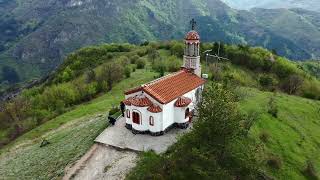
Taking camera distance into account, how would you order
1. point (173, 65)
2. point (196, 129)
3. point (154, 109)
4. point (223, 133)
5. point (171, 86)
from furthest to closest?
point (173, 65)
point (171, 86)
point (154, 109)
point (196, 129)
point (223, 133)

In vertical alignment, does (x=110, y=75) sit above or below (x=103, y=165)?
below

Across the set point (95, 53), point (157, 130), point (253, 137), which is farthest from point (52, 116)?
point (95, 53)

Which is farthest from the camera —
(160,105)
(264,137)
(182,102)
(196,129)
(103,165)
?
(264,137)

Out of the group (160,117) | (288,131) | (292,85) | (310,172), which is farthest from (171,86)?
(292,85)

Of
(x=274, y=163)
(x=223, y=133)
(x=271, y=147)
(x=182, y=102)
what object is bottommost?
(x=271, y=147)

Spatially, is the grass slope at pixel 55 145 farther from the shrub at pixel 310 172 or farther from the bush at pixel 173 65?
the shrub at pixel 310 172

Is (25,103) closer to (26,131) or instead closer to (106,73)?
(26,131)

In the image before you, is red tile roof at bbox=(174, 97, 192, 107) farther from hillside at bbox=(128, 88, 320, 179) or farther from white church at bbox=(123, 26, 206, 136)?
hillside at bbox=(128, 88, 320, 179)

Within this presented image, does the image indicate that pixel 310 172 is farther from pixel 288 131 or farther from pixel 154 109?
pixel 154 109
